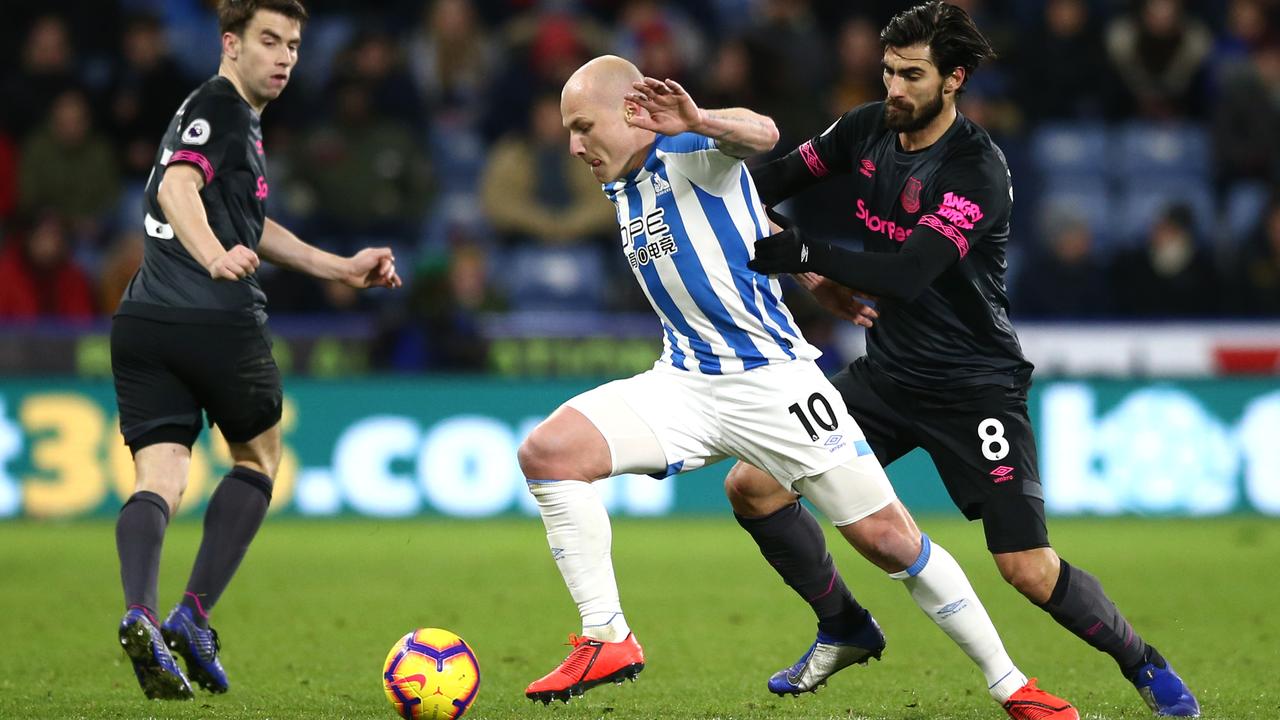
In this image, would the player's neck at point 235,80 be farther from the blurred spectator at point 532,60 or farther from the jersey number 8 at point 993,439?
the blurred spectator at point 532,60

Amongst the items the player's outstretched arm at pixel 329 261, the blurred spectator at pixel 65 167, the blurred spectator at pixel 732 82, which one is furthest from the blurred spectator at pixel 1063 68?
the player's outstretched arm at pixel 329 261

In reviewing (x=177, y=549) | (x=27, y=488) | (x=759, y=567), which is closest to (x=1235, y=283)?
(x=759, y=567)

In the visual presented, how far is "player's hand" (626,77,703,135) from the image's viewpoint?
4.67 metres

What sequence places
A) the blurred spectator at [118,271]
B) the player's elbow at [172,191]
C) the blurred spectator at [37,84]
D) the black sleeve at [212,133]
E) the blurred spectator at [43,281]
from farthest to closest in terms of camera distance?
the blurred spectator at [37,84] < the blurred spectator at [118,271] < the blurred spectator at [43,281] < the black sleeve at [212,133] < the player's elbow at [172,191]

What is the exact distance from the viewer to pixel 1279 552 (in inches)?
399

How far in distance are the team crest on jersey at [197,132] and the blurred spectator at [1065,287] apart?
8669mm

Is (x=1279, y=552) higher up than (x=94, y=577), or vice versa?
(x=94, y=577)

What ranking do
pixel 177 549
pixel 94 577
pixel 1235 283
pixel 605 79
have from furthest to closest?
1. pixel 1235 283
2. pixel 177 549
3. pixel 94 577
4. pixel 605 79

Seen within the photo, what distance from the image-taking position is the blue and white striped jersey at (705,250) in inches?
203

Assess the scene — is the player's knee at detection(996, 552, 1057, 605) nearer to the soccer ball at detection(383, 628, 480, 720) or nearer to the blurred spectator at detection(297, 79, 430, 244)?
the soccer ball at detection(383, 628, 480, 720)

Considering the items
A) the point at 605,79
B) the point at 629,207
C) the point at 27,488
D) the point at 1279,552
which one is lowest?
the point at 1279,552

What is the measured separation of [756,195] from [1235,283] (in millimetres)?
9044

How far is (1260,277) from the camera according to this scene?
1326 centimetres

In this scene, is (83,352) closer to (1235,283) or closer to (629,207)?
(629,207)
